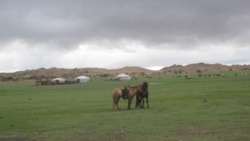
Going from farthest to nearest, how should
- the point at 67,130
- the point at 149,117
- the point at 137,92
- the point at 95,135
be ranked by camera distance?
the point at 137,92, the point at 149,117, the point at 67,130, the point at 95,135

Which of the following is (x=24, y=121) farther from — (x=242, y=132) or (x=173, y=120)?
(x=242, y=132)

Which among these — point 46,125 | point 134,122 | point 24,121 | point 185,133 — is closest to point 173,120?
point 134,122

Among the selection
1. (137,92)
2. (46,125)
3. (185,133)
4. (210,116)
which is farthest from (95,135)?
(137,92)

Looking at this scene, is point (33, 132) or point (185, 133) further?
point (33, 132)

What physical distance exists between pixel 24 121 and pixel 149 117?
23.7ft

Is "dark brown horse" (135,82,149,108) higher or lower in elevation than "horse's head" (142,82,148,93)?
lower

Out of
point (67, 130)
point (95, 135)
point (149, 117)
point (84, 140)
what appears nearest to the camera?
point (84, 140)

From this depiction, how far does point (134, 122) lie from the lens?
22.5 m

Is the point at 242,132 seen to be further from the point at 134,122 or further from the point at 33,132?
the point at 33,132

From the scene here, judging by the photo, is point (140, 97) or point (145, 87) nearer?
point (145, 87)

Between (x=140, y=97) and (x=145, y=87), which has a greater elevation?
(x=145, y=87)

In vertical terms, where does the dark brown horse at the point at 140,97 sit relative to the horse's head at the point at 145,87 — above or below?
below

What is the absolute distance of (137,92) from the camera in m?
31.7

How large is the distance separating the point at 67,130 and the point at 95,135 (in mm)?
2421
